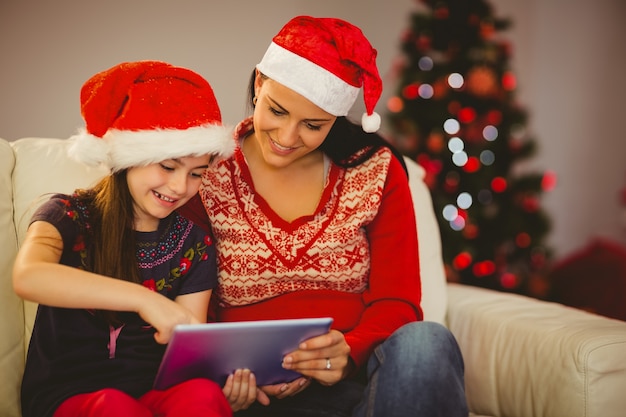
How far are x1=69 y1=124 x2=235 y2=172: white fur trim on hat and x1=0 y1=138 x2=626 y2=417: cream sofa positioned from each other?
0.28m

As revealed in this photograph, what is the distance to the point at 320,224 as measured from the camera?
1.44 meters

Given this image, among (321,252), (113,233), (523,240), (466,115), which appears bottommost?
(523,240)

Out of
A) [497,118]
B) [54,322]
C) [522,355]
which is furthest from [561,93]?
[54,322]

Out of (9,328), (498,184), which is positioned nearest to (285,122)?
(9,328)

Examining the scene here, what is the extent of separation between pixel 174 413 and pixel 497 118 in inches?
90.7

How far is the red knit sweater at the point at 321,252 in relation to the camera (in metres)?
1.40

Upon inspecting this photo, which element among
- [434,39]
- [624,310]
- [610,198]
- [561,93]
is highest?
Answer: [434,39]

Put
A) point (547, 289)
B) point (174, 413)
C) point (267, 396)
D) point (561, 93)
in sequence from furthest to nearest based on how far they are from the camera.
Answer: point (561, 93), point (547, 289), point (267, 396), point (174, 413)

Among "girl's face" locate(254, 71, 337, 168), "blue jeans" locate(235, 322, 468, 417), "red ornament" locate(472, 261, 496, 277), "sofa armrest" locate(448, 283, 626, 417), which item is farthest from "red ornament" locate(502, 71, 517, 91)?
"blue jeans" locate(235, 322, 468, 417)

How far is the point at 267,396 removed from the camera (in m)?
1.28

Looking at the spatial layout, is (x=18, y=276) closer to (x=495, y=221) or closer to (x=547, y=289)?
(x=495, y=221)

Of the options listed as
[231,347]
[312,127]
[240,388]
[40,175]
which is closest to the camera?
[231,347]

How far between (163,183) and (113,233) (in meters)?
0.13

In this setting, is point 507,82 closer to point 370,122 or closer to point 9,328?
point 370,122
